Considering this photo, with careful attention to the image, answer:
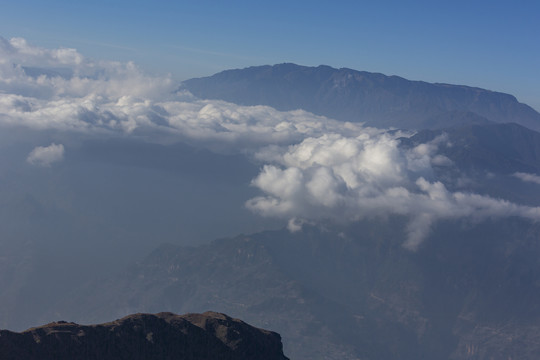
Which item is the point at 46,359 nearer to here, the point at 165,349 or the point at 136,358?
the point at 136,358

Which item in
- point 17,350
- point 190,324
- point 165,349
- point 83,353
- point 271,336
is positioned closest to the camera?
point 17,350

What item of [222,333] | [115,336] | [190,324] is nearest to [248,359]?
[222,333]

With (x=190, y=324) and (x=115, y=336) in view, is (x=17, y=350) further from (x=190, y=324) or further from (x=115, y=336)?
(x=190, y=324)

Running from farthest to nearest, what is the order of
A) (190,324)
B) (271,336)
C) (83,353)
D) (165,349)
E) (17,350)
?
(271,336) → (190,324) → (165,349) → (83,353) → (17,350)

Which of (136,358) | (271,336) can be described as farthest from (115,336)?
Answer: (271,336)

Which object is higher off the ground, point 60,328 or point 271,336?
point 60,328

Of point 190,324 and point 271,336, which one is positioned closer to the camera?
point 190,324
